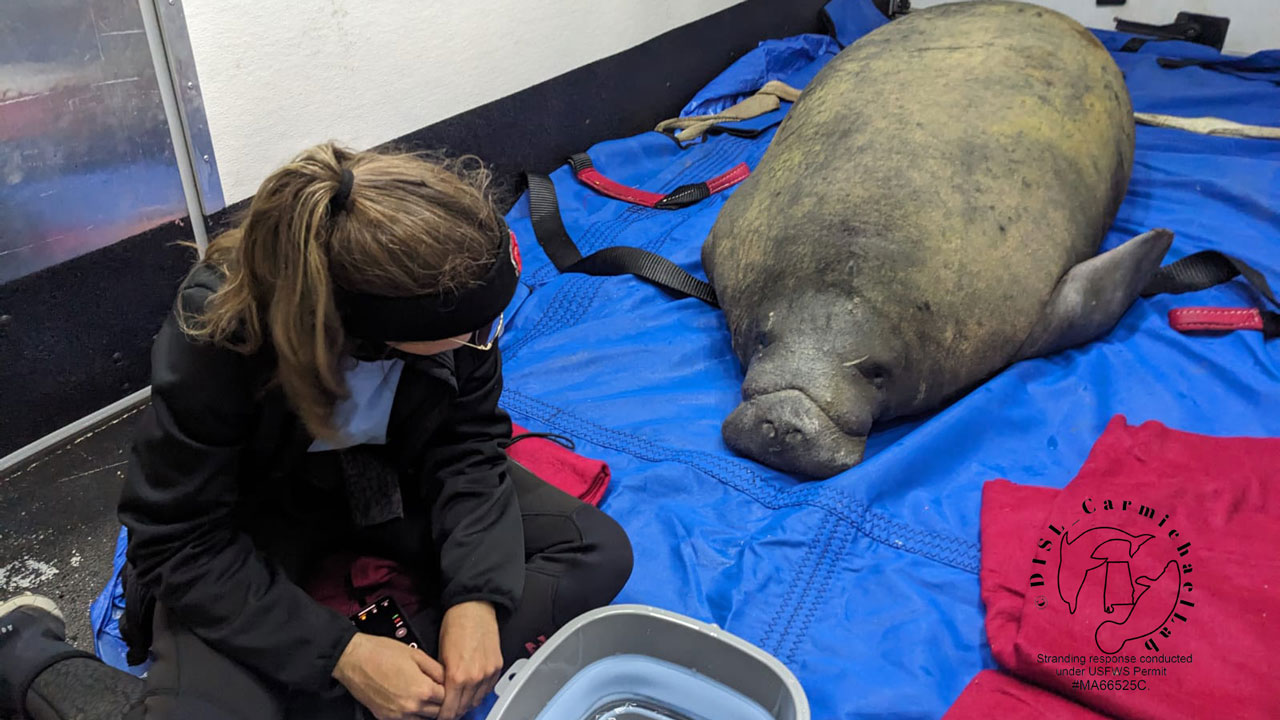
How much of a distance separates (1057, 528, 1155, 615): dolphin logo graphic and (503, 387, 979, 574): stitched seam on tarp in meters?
0.16

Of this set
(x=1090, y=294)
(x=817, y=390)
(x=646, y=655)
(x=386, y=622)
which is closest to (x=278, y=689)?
(x=386, y=622)

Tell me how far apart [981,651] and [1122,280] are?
1092 millimetres

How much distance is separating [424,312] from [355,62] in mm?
1560

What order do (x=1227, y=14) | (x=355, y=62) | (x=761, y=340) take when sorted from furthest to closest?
(x=1227, y=14), (x=355, y=62), (x=761, y=340)

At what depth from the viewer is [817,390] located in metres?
1.81

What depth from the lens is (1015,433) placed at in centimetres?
196

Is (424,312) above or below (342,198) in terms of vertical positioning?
below

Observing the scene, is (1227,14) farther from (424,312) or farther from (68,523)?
(68,523)

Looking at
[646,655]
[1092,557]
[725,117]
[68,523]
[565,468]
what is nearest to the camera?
[646,655]

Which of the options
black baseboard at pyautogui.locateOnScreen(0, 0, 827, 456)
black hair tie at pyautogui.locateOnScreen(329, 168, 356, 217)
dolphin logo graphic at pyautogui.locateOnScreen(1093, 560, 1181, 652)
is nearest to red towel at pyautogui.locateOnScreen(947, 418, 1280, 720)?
dolphin logo graphic at pyautogui.locateOnScreen(1093, 560, 1181, 652)

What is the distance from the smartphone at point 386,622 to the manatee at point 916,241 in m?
0.81

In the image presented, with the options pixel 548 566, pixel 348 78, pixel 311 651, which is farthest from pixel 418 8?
pixel 311 651

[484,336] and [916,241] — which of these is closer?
[484,336]

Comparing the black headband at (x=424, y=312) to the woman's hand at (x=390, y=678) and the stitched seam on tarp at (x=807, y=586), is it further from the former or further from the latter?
the stitched seam on tarp at (x=807, y=586)
